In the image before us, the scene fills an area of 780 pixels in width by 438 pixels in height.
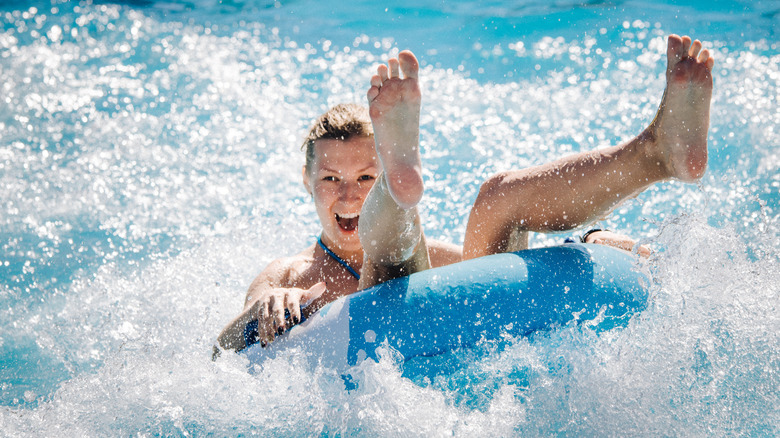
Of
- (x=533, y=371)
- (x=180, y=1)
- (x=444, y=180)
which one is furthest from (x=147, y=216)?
(x=180, y=1)

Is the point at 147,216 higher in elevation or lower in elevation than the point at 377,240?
lower

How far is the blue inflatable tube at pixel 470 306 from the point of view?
160 centimetres

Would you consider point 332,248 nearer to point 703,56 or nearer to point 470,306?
point 470,306

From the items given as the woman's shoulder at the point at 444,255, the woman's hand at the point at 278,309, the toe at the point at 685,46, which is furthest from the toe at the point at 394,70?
the woman's shoulder at the point at 444,255

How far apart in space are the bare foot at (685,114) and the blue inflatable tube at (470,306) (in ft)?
1.04

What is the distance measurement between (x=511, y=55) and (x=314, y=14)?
6.97 ft

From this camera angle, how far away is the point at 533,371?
1614 millimetres

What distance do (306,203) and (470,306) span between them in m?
2.53

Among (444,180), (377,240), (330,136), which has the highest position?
(330,136)

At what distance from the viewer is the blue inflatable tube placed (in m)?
1.60

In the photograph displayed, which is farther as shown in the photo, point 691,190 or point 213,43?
point 213,43

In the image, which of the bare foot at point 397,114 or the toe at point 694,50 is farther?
the toe at point 694,50

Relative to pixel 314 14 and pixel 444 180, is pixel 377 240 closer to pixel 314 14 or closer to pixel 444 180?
pixel 444 180

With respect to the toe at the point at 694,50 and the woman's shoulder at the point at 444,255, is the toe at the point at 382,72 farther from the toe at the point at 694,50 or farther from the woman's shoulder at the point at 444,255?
the woman's shoulder at the point at 444,255
